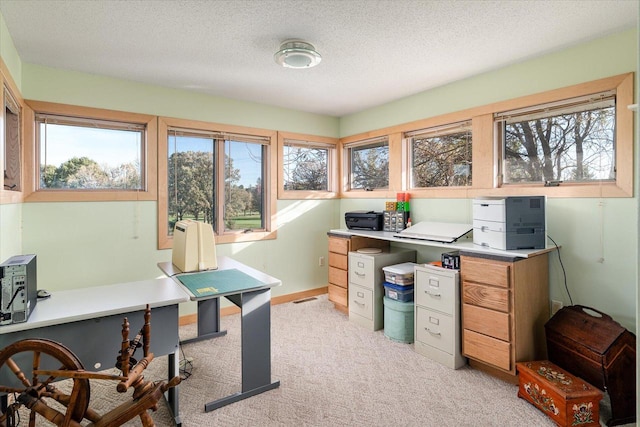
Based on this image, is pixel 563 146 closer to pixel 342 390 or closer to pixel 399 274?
pixel 399 274

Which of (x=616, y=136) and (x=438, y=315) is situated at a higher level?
(x=616, y=136)

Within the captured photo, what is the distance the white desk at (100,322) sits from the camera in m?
1.58

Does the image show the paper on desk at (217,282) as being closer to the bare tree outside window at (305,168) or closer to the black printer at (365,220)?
the black printer at (365,220)

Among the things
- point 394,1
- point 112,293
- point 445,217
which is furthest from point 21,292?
point 445,217

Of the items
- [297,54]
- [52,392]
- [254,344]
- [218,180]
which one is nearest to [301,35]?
[297,54]

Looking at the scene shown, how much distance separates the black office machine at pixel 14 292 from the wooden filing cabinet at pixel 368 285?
262cm

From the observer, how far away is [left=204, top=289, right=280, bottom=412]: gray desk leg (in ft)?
7.32

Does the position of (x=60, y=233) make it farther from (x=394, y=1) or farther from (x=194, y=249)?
(x=394, y=1)

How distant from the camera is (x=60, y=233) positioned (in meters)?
3.02

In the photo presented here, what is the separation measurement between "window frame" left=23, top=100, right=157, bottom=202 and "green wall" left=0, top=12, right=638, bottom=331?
0.06 metres

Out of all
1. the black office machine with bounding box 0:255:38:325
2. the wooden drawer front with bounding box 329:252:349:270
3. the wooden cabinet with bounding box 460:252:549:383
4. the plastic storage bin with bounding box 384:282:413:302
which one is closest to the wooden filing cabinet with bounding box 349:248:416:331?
the wooden drawer front with bounding box 329:252:349:270

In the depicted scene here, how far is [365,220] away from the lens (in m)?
3.87

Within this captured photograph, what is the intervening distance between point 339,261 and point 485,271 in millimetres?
1707

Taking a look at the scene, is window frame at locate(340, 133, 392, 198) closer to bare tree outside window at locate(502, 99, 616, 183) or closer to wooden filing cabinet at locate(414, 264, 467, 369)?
bare tree outside window at locate(502, 99, 616, 183)
